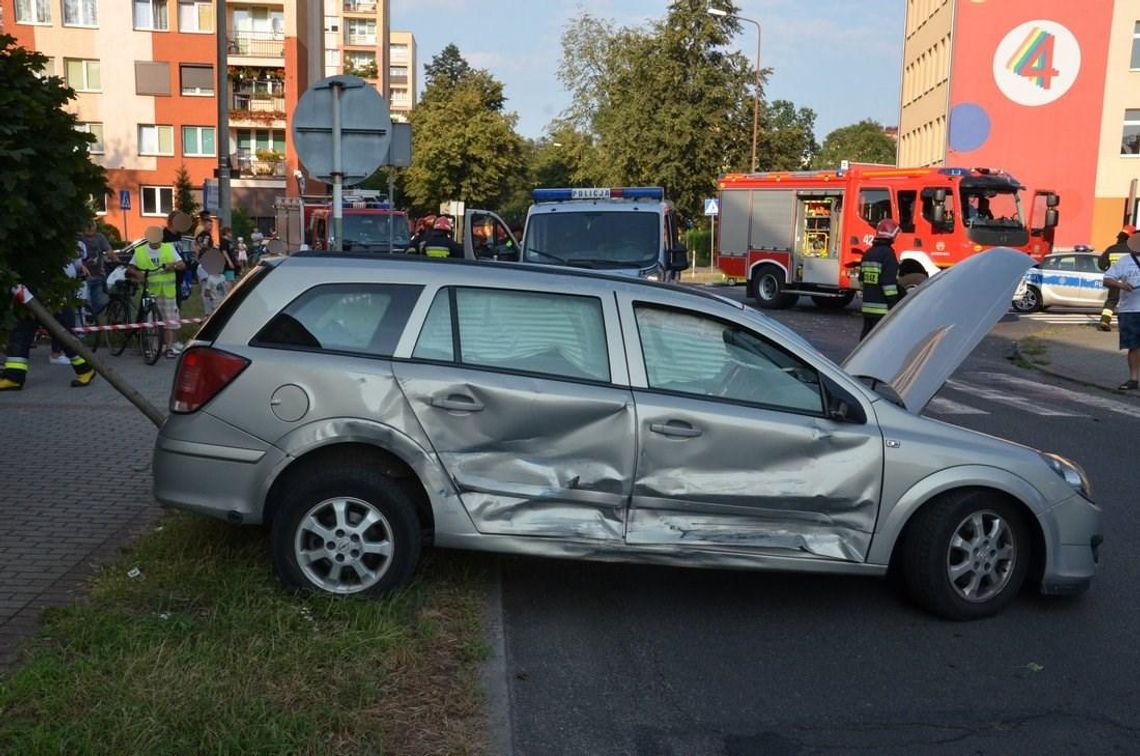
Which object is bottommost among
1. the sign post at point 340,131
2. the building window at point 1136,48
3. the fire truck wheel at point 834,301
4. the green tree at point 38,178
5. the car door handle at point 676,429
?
the fire truck wheel at point 834,301

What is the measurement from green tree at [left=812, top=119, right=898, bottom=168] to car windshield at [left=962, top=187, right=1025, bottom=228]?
99.3m

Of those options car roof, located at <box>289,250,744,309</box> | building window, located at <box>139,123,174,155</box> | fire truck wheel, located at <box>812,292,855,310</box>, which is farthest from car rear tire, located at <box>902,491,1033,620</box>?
building window, located at <box>139,123,174,155</box>

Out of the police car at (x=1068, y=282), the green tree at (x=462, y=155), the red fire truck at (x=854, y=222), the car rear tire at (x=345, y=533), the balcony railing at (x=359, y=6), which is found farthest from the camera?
the balcony railing at (x=359, y=6)

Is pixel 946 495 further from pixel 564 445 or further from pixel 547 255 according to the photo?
pixel 547 255

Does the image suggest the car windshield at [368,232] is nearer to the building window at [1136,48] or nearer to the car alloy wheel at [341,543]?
the car alloy wheel at [341,543]

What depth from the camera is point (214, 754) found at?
3.51 meters

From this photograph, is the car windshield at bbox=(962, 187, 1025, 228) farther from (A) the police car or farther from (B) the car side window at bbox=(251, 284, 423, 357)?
(B) the car side window at bbox=(251, 284, 423, 357)

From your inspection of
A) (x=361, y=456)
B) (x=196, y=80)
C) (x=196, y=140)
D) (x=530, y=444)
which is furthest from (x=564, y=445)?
(x=196, y=80)

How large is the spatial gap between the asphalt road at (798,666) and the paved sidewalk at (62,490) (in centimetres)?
214

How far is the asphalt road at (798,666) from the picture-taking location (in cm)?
411

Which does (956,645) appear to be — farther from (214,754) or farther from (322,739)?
(214,754)

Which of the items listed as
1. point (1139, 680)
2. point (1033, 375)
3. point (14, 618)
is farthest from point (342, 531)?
point (1033, 375)

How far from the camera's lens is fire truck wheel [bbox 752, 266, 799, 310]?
2584 centimetres

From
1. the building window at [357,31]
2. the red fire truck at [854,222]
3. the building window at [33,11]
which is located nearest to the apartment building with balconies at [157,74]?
the building window at [33,11]
